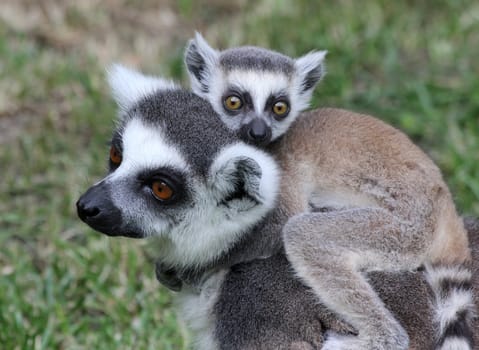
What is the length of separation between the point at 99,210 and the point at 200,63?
5.01 ft

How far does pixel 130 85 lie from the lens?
4098 mm

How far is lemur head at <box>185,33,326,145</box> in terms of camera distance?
14.5 ft

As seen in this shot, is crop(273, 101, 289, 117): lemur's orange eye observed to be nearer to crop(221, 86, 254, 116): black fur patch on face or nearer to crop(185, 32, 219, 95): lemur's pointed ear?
crop(221, 86, 254, 116): black fur patch on face

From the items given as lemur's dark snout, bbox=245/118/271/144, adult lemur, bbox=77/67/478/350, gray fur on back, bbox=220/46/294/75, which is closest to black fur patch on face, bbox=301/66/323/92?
gray fur on back, bbox=220/46/294/75

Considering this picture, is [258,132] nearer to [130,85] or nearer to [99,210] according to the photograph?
[130,85]

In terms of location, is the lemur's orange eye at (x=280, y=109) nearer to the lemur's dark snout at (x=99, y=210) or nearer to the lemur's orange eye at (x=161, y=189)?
the lemur's orange eye at (x=161, y=189)

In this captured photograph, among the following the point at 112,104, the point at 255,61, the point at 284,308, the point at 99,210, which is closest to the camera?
the point at 99,210

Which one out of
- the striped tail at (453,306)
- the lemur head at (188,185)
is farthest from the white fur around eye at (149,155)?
the striped tail at (453,306)

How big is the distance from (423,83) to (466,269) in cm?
357

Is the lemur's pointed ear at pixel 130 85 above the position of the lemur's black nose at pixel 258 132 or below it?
above

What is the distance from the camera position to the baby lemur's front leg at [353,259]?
11.6ft

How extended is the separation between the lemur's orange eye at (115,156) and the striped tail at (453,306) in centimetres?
143

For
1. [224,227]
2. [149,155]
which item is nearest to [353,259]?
[224,227]

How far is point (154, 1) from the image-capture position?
867cm
